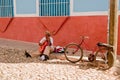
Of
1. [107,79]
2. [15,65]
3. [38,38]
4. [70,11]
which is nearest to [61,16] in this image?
[70,11]

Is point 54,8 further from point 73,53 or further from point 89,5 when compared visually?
point 73,53

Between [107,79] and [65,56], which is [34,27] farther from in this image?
[107,79]

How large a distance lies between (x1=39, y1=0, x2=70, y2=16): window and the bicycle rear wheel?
2645 mm

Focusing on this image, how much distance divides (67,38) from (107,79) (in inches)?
184

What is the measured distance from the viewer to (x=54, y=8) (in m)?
12.1

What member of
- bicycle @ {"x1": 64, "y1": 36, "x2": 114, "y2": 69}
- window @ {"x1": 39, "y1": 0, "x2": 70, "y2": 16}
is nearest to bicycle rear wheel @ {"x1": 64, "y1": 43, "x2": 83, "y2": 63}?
bicycle @ {"x1": 64, "y1": 36, "x2": 114, "y2": 69}

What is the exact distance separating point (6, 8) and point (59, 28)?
344 cm

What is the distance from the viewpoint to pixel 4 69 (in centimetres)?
759

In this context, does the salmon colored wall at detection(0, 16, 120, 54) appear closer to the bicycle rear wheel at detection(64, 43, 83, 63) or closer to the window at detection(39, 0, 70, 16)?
the window at detection(39, 0, 70, 16)

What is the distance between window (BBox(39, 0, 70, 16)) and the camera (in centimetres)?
1167

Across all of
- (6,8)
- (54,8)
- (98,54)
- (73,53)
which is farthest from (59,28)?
(98,54)

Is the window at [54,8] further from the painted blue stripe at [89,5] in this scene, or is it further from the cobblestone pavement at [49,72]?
the cobblestone pavement at [49,72]

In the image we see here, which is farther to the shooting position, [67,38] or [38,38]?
[38,38]

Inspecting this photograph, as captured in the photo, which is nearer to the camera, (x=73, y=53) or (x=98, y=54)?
(x=98, y=54)
